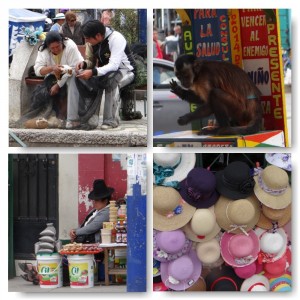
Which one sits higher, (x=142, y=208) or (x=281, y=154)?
(x=281, y=154)

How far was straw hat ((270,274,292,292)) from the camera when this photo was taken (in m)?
5.67

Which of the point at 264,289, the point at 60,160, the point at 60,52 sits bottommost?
the point at 264,289

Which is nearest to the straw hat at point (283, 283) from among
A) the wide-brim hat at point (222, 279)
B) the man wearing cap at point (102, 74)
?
the wide-brim hat at point (222, 279)

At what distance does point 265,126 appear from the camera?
5.61 metres

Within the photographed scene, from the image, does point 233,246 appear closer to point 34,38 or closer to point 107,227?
point 107,227

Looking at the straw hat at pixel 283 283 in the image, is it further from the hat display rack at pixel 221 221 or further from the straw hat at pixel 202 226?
the straw hat at pixel 202 226

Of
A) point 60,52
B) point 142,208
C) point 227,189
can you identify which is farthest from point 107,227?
point 60,52

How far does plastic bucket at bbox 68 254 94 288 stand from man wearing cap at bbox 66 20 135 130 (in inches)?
34.1

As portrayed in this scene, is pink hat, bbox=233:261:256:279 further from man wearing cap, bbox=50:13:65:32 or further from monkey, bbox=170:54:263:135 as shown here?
man wearing cap, bbox=50:13:65:32

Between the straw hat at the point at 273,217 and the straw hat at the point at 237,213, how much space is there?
0.04 metres

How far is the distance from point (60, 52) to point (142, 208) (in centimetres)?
116

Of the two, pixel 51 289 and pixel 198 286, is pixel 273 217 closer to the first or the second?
pixel 198 286
